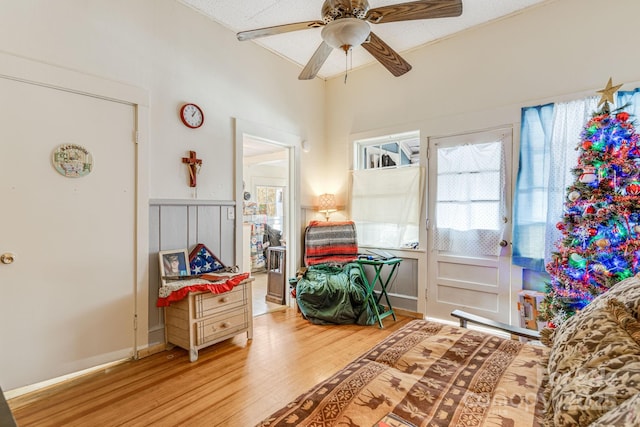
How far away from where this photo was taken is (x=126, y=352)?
245 centimetres

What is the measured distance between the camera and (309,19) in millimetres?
3021

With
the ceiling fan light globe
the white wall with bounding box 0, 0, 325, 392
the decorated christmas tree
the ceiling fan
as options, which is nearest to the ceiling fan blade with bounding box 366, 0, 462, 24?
the ceiling fan

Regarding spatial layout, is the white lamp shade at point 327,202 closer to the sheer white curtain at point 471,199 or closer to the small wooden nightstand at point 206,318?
the sheer white curtain at point 471,199

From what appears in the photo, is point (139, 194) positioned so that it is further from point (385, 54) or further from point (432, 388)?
point (432, 388)

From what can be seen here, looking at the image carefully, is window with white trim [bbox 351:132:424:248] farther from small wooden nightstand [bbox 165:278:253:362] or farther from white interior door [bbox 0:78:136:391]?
white interior door [bbox 0:78:136:391]

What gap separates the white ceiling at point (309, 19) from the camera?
2.77 meters

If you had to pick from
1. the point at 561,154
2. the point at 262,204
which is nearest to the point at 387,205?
the point at 561,154

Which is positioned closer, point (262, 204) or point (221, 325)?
point (221, 325)

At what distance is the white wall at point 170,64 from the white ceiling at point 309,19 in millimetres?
147

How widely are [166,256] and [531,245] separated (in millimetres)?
3264

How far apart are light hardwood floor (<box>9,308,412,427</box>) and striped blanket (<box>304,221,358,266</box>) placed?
3.45ft

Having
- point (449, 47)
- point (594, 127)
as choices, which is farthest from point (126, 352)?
point (449, 47)

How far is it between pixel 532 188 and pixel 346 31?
2191 mm

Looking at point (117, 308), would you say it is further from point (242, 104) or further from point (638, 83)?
point (638, 83)
